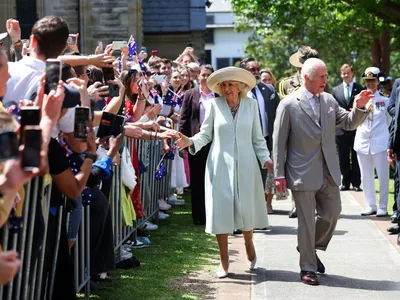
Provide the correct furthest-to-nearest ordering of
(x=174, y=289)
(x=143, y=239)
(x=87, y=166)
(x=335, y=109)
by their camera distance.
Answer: (x=143, y=239)
(x=335, y=109)
(x=174, y=289)
(x=87, y=166)

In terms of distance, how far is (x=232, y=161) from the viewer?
9.16 meters

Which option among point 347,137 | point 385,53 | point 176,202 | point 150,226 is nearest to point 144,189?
point 150,226

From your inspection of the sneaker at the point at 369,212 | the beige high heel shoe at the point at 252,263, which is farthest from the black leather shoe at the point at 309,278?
the sneaker at the point at 369,212

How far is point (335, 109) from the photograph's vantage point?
30.0ft

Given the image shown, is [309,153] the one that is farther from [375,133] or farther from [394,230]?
[375,133]

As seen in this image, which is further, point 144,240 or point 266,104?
point 266,104

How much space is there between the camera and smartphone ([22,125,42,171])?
436cm

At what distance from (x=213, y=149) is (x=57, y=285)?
3.44 metres

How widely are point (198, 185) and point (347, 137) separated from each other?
5.74m

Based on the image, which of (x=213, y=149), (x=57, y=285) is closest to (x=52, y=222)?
(x=57, y=285)

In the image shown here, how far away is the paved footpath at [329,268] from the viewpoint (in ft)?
27.6

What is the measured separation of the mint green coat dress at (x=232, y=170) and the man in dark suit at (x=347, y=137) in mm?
7721

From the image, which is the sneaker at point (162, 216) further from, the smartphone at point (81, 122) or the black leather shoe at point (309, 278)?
the smartphone at point (81, 122)

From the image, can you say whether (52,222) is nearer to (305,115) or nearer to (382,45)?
(305,115)
